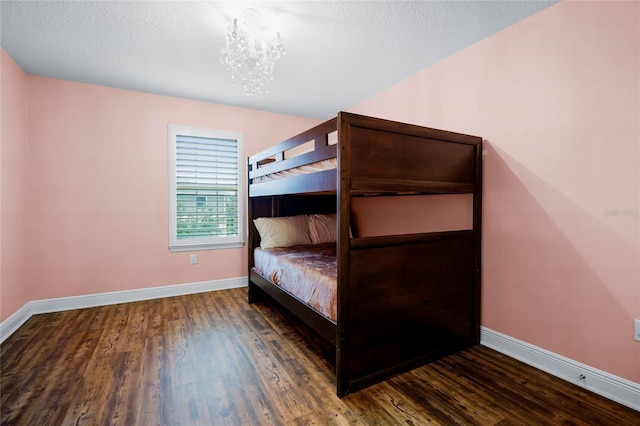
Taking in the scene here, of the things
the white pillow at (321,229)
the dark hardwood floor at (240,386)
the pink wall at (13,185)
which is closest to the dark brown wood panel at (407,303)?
the dark hardwood floor at (240,386)

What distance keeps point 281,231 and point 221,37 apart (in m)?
1.88

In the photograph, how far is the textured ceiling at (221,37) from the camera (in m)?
1.85

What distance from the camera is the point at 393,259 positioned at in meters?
1.82

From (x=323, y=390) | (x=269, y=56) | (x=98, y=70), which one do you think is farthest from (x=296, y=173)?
(x=98, y=70)

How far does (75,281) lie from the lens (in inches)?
117

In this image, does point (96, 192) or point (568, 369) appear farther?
point (96, 192)

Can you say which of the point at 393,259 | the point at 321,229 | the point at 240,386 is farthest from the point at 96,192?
the point at 393,259

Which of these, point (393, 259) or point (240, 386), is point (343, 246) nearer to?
point (393, 259)

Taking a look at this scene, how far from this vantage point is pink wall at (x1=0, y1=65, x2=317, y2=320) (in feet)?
9.23

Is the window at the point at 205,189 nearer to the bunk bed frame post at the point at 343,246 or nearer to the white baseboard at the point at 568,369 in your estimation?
the bunk bed frame post at the point at 343,246

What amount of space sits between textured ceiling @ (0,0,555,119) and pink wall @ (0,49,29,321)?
23cm

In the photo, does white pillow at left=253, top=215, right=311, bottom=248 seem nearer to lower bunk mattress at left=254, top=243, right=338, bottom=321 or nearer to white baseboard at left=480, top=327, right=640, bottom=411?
lower bunk mattress at left=254, top=243, right=338, bottom=321

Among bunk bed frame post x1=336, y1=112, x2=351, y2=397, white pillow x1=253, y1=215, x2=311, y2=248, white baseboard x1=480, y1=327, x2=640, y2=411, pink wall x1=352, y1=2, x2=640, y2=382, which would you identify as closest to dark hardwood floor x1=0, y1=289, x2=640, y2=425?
white baseboard x1=480, y1=327, x2=640, y2=411

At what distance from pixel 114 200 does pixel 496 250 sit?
142 inches
